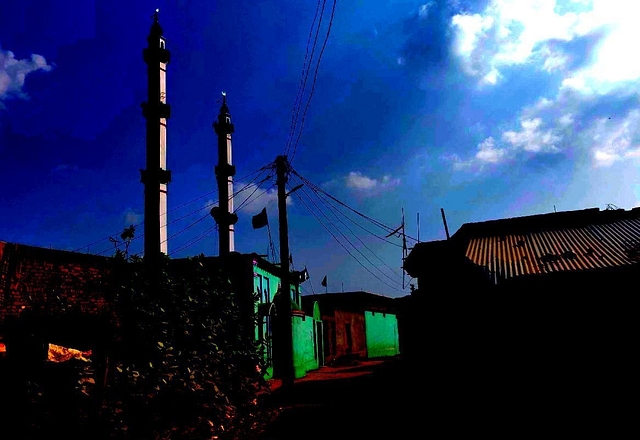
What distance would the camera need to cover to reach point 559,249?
39.4ft

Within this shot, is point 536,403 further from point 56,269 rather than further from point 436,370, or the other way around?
point 56,269

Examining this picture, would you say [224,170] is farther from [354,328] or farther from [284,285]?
[284,285]

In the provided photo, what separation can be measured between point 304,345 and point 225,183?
42.2 feet

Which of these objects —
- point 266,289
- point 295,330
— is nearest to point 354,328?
point 295,330

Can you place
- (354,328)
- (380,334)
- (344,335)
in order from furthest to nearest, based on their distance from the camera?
(380,334), (354,328), (344,335)

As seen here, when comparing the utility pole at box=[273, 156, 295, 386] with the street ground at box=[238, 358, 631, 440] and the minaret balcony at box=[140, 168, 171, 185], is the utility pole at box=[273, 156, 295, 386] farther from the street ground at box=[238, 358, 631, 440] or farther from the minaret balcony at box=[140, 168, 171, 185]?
the minaret balcony at box=[140, 168, 171, 185]

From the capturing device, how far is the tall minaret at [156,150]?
21531 mm

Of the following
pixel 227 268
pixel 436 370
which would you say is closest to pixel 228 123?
pixel 227 268

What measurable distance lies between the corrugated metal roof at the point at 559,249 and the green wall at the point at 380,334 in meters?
19.7

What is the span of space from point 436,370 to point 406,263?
793 cm

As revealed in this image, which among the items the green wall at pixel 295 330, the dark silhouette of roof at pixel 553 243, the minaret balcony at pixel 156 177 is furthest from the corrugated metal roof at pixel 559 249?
the minaret balcony at pixel 156 177

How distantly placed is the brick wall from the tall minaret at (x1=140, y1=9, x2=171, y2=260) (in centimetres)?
662

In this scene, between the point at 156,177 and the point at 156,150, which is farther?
the point at 156,150

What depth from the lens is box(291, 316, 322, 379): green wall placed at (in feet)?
61.0
